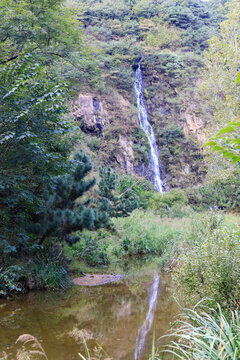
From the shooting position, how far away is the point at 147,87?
32.3 meters

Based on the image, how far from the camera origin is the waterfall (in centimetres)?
2596

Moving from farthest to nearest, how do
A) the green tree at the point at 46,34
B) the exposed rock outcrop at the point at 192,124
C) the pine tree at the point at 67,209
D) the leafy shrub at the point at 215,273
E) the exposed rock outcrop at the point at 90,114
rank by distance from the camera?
the exposed rock outcrop at the point at 192,124 < the exposed rock outcrop at the point at 90,114 < the green tree at the point at 46,34 < the pine tree at the point at 67,209 < the leafy shrub at the point at 215,273

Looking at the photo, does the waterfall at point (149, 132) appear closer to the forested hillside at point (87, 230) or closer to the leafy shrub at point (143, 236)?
the forested hillside at point (87, 230)

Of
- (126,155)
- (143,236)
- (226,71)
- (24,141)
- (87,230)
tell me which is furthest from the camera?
(126,155)

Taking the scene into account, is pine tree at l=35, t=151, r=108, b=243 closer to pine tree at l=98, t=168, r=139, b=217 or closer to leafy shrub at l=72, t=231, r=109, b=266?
leafy shrub at l=72, t=231, r=109, b=266

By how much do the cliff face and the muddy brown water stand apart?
1541 cm

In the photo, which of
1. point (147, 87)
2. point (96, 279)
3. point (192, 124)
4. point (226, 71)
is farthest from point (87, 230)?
point (147, 87)

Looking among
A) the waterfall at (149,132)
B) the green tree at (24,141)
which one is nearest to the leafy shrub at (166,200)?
the waterfall at (149,132)

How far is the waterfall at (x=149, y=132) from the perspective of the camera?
25962 millimetres

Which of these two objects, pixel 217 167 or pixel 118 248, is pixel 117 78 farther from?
pixel 118 248

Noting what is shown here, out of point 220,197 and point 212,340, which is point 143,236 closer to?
Answer: point 212,340

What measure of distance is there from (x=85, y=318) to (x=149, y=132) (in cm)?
2461

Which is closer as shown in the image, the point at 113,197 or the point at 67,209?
the point at 67,209

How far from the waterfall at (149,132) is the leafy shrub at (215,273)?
20.9 metres
